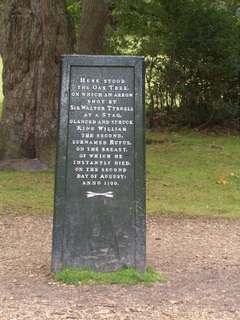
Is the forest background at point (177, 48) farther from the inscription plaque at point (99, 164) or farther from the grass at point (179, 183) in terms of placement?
the inscription plaque at point (99, 164)

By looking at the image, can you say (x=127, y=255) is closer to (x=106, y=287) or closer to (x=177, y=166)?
(x=106, y=287)

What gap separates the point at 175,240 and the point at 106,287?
Result: 2.36m

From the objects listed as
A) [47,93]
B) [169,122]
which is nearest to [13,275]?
[47,93]

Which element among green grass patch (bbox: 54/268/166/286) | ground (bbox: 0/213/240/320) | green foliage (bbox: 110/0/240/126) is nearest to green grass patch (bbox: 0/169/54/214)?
ground (bbox: 0/213/240/320)

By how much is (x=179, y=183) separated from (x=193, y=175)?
84cm

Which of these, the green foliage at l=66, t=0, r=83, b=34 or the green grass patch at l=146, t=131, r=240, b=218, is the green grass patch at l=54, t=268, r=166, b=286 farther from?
the green foliage at l=66, t=0, r=83, b=34

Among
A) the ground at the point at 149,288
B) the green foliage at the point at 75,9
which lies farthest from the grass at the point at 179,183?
the green foliage at the point at 75,9

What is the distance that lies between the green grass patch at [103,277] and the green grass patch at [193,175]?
11.5 ft

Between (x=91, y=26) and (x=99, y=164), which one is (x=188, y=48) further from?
(x=99, y=164)

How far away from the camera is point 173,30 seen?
17656 mm

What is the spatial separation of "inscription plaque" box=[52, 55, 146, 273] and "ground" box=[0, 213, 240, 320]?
1.33 feet

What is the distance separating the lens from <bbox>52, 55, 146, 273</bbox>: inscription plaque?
6.29 metres

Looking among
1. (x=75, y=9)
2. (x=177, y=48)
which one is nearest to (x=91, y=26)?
(x=177, y=48)

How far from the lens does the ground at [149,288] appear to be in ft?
18.5
